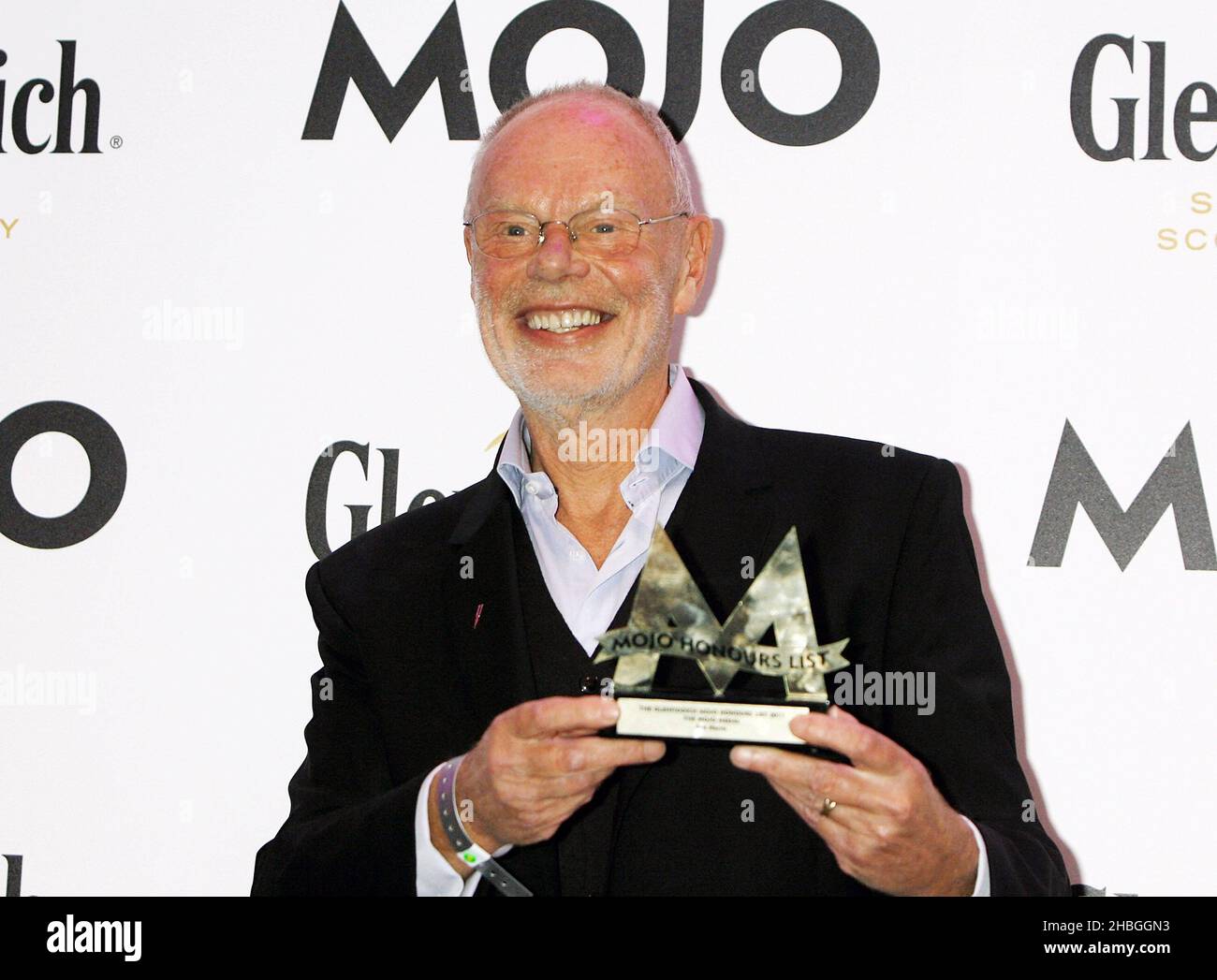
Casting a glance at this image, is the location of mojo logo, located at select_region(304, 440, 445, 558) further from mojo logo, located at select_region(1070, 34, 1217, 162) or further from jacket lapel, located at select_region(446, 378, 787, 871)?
mojo logo, located at select_region(1070, 34, 1217, 162)

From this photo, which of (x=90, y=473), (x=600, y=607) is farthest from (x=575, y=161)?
(x=90, y=473)

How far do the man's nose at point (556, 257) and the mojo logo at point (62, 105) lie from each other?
1170 millimetres

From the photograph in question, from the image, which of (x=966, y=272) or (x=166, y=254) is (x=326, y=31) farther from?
(x=966, y=272)

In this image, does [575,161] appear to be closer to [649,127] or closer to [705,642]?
[649,127]

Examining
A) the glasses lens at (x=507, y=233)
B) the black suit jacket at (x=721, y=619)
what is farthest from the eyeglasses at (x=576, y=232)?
the black suit jacket at (x=721, y=619)

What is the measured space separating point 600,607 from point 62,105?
5.37 feet

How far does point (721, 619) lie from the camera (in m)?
1.87

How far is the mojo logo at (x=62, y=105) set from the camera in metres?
2.66

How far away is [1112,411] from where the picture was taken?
7.78 ft

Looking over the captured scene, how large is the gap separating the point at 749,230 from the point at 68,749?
1673 millimetres

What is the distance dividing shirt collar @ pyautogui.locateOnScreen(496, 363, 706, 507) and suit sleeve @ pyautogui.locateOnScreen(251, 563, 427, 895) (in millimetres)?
363

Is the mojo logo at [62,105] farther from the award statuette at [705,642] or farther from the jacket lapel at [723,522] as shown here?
the award statuette at [705,642]

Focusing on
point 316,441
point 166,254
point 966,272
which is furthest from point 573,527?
point 166,254

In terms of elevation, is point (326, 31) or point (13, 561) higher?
point (326, 31)
